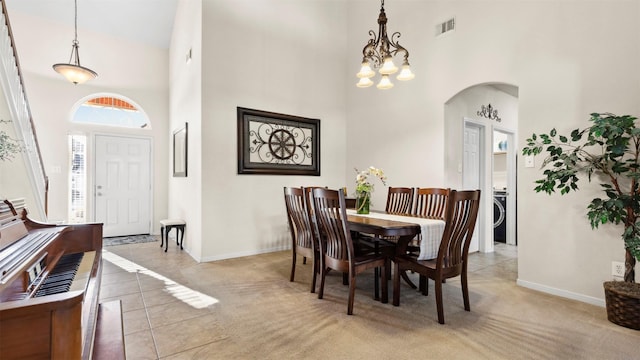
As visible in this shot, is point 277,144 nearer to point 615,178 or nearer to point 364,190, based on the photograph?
point 364,190

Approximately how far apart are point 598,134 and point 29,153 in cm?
562

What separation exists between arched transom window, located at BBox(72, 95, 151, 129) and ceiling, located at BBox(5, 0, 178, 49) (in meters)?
1.18

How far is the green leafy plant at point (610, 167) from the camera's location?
223 centimetres

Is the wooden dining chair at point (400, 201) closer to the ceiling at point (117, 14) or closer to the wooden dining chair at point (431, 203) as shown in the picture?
the wooden dining chair at point (431, 203)

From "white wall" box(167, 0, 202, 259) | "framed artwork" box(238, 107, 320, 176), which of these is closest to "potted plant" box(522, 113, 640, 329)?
"framed artwork" box(238, 107, 320, 176)

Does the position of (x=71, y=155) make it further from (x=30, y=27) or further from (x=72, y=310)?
(x=72, y=310)

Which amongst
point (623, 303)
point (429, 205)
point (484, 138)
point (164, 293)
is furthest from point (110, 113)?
point (623, 303)

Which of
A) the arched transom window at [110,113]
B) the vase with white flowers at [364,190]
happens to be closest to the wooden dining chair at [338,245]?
the vase with white flowers at [364,190]

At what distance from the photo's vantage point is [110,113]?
5.69 metres

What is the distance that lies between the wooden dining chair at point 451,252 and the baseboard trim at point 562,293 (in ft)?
3.42

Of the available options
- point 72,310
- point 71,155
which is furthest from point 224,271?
point 71,155

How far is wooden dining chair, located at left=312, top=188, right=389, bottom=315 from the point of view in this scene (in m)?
2.39

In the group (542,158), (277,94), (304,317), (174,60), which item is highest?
(174,60)

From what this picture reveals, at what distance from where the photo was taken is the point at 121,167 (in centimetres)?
575
